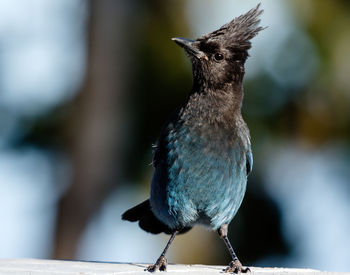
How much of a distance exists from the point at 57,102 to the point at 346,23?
11.6 ft

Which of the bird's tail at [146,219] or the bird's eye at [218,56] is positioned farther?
the bird's tail at [146,219]

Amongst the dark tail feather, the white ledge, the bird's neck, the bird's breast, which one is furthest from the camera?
the dark tail feather

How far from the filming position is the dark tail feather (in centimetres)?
535

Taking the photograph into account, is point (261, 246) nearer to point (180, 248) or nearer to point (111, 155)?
point (180, 248)

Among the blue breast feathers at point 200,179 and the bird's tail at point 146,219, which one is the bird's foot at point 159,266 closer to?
the blue breast feathers at point 200,179

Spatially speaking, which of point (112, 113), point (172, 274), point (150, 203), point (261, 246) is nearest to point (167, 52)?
point (112, 113)

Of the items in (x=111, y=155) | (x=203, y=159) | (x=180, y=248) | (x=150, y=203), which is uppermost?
(x=203, y=159)

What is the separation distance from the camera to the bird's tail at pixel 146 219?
5352 mm

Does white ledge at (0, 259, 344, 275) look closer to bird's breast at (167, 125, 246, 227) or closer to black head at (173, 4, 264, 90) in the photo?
bird's breast at (167, 125, 246, 227)

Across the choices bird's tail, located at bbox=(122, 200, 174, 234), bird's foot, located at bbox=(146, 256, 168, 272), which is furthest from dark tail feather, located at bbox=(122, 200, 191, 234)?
bird's foot, located at bbox=(146, 256, 168, 272)

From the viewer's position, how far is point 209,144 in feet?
15.5

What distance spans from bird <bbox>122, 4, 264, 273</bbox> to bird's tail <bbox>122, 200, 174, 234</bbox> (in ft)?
0.85

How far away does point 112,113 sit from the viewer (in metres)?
9.29

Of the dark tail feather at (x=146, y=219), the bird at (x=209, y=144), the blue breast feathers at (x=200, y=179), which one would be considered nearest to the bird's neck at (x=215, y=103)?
the bird at (x=209, y=144)
